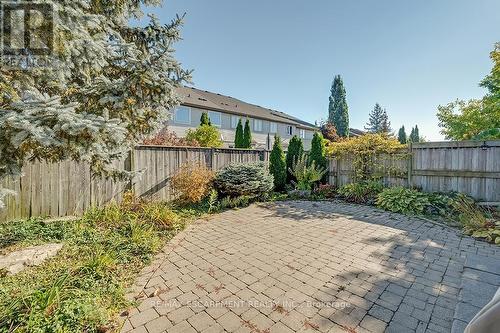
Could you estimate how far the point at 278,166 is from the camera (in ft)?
32.6

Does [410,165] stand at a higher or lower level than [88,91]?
lower

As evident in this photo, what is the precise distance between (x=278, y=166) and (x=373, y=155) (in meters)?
3.61

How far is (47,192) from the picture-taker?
16.5ft

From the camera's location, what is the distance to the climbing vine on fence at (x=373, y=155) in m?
8.18

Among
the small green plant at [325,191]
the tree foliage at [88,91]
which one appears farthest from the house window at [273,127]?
the tree foliage at [88,91]

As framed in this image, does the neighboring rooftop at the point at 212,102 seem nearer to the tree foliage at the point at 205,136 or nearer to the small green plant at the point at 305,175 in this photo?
the tree foliage at the point at 205,136

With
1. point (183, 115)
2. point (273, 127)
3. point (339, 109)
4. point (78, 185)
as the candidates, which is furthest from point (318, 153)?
point (339, 109)

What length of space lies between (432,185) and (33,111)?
9439 mm

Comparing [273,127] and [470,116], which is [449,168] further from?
[273,127]

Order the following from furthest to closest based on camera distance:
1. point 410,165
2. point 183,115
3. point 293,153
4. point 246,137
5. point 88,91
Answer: point 183,115 < point 246,137 < point 293,153 < point 410,165 < point 88,91

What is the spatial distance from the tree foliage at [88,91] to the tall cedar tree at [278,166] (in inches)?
250

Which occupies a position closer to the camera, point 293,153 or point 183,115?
point 293,153

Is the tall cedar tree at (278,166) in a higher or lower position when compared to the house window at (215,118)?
lower

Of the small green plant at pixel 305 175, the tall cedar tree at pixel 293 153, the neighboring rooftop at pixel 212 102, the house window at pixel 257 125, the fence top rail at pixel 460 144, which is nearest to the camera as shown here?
the fence top rail at pixel 460 144
